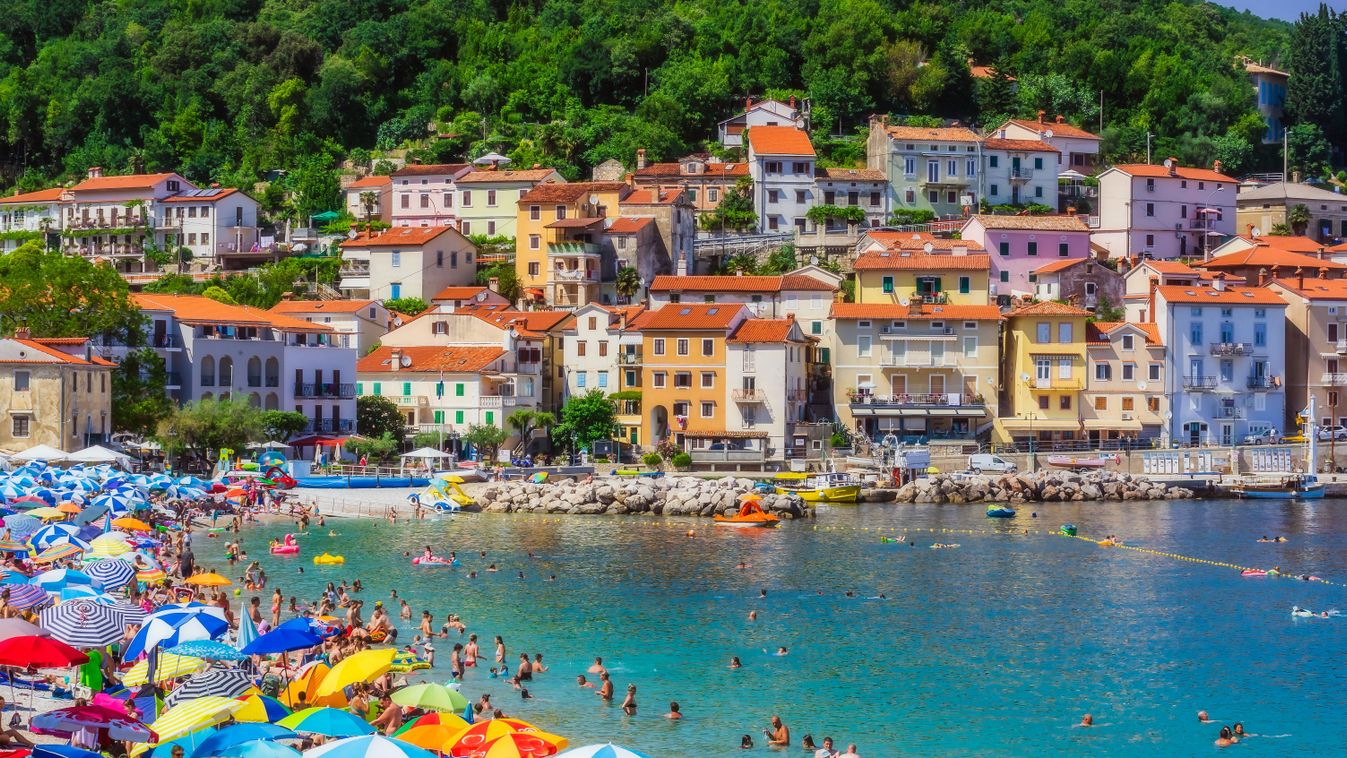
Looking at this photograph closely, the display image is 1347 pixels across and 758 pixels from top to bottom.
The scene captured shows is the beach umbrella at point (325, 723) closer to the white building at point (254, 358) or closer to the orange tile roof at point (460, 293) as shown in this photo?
the white building at point (254, 358)

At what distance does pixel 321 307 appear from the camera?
81.2 metres

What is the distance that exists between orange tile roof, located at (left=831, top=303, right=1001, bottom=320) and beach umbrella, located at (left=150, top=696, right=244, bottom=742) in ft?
172

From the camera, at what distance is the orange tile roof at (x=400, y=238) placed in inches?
3452

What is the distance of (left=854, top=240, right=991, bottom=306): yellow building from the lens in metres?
78.5

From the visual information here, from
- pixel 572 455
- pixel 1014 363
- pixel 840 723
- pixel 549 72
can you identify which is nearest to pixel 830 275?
pixel 1014 363

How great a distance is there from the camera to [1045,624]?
42.1 metres

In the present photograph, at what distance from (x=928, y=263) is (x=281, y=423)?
94.6 feet

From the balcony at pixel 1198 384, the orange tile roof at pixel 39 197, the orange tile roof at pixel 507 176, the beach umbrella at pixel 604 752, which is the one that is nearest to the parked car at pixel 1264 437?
the balcony at pixel 1198 384

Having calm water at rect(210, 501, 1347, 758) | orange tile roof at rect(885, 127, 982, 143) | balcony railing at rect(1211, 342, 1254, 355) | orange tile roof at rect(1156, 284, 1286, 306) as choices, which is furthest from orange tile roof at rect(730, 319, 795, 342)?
orange tile roof at rect(885, 127, 982, 143)

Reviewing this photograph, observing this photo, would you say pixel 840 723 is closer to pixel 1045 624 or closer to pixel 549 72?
pixel 1045 624

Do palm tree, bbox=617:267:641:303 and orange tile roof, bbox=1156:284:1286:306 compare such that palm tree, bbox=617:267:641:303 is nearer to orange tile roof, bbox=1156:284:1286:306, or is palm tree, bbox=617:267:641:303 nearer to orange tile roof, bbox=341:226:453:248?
orange tile roof, bbox=341:226:453:248

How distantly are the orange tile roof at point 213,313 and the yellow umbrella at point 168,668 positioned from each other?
4156 centimetres

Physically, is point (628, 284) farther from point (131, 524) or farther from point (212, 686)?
point (212, 686)

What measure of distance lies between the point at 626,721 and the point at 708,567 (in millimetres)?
18605
